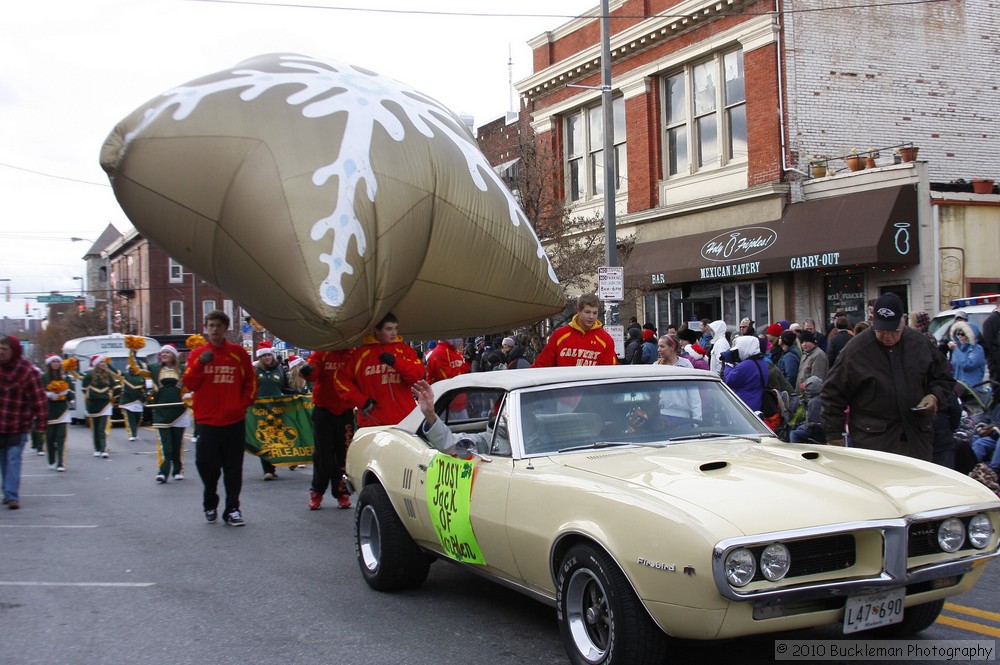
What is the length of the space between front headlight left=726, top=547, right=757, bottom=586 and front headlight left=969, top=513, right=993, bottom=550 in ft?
4.02

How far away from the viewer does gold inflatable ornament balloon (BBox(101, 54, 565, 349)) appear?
636cm

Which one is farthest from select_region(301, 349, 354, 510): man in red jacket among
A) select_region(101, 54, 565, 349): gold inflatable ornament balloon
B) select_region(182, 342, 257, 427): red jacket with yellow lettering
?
select_region(101, 54, 565, 349): gold inflatable ornament balloon

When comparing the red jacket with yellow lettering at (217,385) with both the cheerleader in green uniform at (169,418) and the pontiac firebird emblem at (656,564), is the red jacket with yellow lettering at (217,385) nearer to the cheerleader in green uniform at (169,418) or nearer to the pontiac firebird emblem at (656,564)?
the cheerleader in green uniform at (169,418)

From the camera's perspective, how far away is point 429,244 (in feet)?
24.4

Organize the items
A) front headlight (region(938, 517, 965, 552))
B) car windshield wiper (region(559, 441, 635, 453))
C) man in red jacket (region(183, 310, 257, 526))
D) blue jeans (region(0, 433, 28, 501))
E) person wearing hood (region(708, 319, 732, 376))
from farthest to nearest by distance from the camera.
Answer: person wearing hood (region(708, 319, 732, 376)) → blue jeans (region(0, 433, 28, 501)) → man in red jacket (region(183, 310, 257, 526)) → car windshield wiper (region(559, 441, 635, 453)) → front headlight (region(938, 517, 965, 552))

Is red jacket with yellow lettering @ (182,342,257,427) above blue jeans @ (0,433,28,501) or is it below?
above

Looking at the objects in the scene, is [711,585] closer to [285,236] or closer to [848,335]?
[285,236]

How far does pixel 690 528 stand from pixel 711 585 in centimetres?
23

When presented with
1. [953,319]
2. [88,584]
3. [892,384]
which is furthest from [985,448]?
[88,584]

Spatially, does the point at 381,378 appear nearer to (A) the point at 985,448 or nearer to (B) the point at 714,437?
(B) the point at 714,437

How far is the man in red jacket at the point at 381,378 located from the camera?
8000mm

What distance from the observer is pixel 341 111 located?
6930mm

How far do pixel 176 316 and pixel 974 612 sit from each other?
61.4 m

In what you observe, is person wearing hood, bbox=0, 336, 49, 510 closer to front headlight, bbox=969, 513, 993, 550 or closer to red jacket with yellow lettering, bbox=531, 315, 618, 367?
red jacket with yellow lettering, bbox=531, 315, 618, 367
